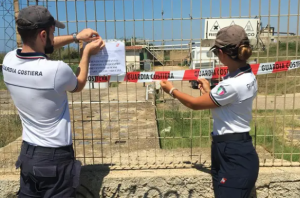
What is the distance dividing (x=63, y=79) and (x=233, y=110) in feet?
4.14

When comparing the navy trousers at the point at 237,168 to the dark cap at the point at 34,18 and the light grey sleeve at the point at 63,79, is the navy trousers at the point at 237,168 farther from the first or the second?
the dark cap at the point at 34,18

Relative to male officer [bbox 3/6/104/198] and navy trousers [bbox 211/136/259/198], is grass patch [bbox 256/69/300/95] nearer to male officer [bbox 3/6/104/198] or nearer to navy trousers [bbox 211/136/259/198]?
navy trousers [bbox 211/136/259/198]

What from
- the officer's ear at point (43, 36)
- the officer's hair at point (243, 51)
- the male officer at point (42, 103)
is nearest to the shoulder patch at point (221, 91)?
the officer's hair at point (243, 51)

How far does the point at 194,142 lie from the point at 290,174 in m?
1.98

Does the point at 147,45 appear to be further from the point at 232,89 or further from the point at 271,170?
the point at 271,170

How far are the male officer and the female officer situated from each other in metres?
0.93

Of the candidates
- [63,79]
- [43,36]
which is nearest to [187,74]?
[63,79]

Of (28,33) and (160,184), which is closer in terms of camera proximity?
(28,33)

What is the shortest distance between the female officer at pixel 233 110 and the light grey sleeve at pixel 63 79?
0.84 metres

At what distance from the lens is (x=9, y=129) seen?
21.0 ft

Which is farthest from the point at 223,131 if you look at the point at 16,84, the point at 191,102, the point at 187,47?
the point at 16,84

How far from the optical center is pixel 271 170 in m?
3.21

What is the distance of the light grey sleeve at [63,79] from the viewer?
2.00 m

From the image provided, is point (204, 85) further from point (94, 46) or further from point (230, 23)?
point (94, 46)
